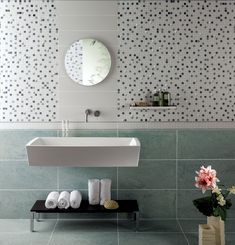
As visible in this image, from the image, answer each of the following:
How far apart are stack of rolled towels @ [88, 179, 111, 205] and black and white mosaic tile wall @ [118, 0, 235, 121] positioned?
0.68 metres

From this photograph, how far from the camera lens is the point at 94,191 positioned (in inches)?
151

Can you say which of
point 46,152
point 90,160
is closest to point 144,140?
point 90,160

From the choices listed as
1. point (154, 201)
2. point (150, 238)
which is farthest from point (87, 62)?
point (150, 238)

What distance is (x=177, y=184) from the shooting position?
409 centimetres

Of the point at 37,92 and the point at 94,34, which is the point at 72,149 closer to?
the point at 37,92

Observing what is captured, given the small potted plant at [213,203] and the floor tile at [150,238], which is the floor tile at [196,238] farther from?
the small potted plant at [213,203]

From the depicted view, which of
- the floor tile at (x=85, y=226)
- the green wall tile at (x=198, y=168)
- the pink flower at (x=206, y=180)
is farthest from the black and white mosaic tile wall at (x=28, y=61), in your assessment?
the pink flower at (x=206, y=180)

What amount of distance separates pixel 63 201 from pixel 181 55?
6.16 ft

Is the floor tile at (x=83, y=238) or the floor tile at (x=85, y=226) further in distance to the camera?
the floor tile at (x=85, y=226)

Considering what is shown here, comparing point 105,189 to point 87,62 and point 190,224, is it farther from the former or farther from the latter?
point 87,62

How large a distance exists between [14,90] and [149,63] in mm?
1412

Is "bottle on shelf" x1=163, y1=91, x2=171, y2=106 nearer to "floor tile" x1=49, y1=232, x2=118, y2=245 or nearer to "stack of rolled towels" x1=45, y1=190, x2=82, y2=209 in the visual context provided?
"stack of rolled towels" x1=45, y1=190, x2=82, y2=209

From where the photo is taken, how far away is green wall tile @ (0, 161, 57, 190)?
4039 mm

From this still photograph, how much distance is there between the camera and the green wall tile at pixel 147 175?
4066 mm
